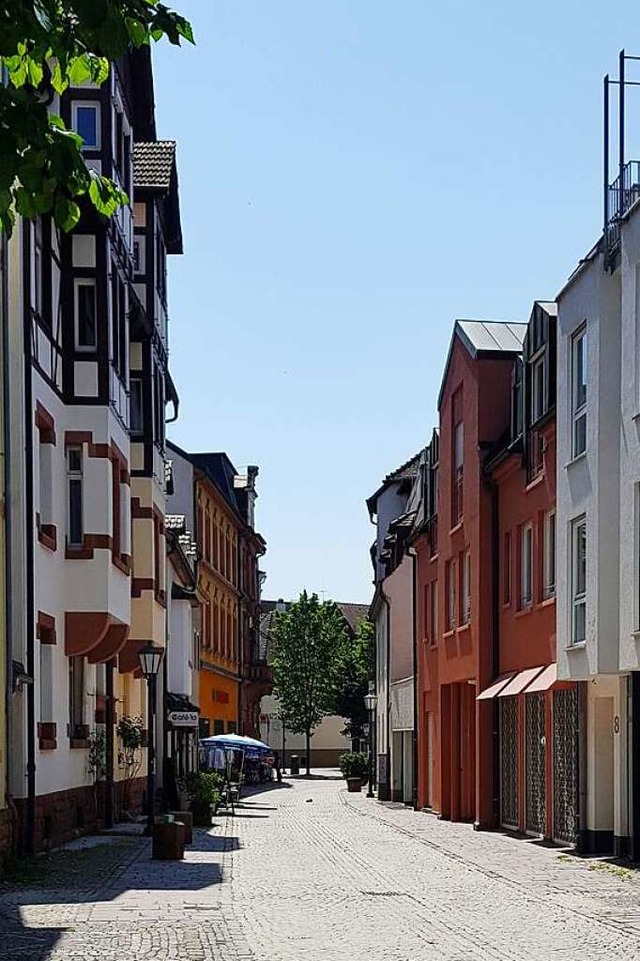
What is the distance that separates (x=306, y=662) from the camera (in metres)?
92.8

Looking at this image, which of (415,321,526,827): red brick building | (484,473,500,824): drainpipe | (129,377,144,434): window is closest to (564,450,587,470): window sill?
(484,473,500,824): drainpipe

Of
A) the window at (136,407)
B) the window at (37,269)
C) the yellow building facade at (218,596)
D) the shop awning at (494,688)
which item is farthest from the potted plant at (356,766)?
the window at (37,269)

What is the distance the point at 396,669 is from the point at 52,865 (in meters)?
29.0

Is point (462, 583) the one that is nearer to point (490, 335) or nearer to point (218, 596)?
point (490, 335)

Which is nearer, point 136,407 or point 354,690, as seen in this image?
point 136,407

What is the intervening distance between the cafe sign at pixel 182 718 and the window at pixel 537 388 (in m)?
18.3

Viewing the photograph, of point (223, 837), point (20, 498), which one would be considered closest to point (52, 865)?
point (20, 498)

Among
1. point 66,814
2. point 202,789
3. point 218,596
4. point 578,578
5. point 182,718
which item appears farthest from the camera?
point 218,596

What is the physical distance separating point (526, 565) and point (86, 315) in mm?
9278

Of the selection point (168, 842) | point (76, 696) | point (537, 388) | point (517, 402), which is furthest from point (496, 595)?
point (168, 842)

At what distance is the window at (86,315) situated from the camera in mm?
26141

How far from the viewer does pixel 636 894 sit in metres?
18.4

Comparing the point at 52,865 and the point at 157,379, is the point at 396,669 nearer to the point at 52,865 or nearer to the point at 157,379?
the point at 157,379

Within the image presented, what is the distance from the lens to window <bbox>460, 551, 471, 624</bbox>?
3431 cm
